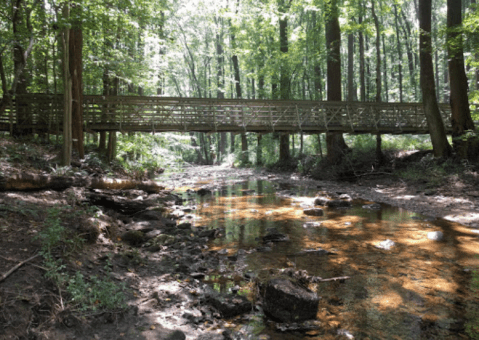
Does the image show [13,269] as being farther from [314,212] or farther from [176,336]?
[314,212]

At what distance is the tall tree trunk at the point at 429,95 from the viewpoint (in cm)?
1117

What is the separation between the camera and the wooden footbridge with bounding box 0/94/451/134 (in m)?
11.2

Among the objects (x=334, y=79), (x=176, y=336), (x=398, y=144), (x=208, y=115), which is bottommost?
(x=176, y=336)

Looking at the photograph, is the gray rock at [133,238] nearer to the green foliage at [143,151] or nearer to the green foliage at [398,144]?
the green foliage at [143,151]

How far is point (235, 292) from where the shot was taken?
3746 mm

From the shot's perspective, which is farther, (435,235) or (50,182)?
(50,182)

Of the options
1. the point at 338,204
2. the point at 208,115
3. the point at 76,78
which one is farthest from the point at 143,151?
the point at 338,204

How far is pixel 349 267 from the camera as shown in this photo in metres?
4.49

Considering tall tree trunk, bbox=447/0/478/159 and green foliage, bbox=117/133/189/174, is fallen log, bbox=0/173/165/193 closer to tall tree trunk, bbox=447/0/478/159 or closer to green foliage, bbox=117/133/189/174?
green foliage, bbox=117/133/189/174

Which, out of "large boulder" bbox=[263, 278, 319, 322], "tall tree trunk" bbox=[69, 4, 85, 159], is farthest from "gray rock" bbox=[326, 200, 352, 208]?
"tall tree trunk" bbox=[69, 4, 85, 159]

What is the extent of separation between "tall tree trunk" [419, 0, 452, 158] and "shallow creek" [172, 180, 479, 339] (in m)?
4.51

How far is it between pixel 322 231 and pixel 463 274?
8.80 feet

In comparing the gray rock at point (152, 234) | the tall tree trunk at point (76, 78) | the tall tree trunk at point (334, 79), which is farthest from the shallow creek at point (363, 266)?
the tall tree trunk at point (334, 79)

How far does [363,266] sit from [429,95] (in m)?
9.79
